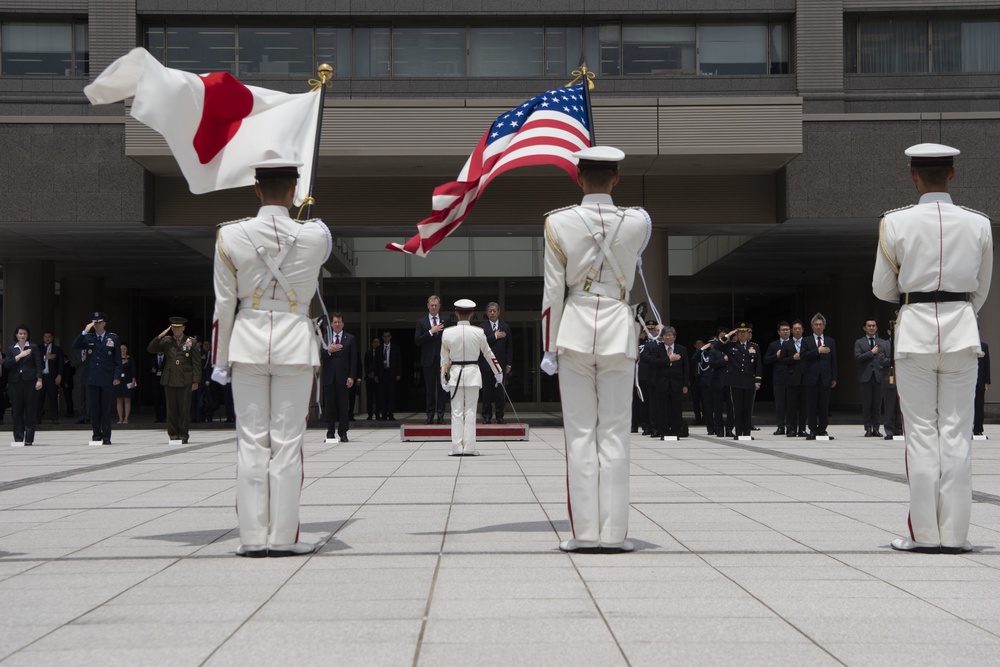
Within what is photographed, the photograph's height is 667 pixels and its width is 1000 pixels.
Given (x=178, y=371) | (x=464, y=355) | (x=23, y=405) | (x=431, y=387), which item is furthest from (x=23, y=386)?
(x=431, y=387)

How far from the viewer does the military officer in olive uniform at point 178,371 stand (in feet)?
56.6

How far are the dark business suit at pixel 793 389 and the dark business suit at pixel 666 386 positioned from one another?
5.57 ft

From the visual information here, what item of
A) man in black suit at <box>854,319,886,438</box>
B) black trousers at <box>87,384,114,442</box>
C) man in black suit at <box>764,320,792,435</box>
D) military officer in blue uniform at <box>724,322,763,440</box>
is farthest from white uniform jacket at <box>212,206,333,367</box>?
man in black suit at <box>854,319,886,438</box>

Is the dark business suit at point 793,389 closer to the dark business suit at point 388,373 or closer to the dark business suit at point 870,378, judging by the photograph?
the dark business suit at point 870,378

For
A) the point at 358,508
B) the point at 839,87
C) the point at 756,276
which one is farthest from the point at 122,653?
the point at 756,276

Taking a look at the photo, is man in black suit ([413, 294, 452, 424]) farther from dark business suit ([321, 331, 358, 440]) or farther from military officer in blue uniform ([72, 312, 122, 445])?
military officer in blue uniform ([72, 312, 122, 445])

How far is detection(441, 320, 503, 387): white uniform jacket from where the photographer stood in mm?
14430

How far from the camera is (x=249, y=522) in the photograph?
6.12m

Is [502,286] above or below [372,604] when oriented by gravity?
above

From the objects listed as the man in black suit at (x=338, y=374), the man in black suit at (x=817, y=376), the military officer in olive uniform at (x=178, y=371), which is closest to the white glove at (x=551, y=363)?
the man in black suit at (x=338, y=374)

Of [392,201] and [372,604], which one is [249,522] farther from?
[392,201]

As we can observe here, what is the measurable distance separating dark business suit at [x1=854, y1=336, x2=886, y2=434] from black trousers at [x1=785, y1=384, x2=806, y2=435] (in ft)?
3.16

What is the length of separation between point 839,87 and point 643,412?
9.06 metres

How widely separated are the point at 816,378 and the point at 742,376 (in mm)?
1150
